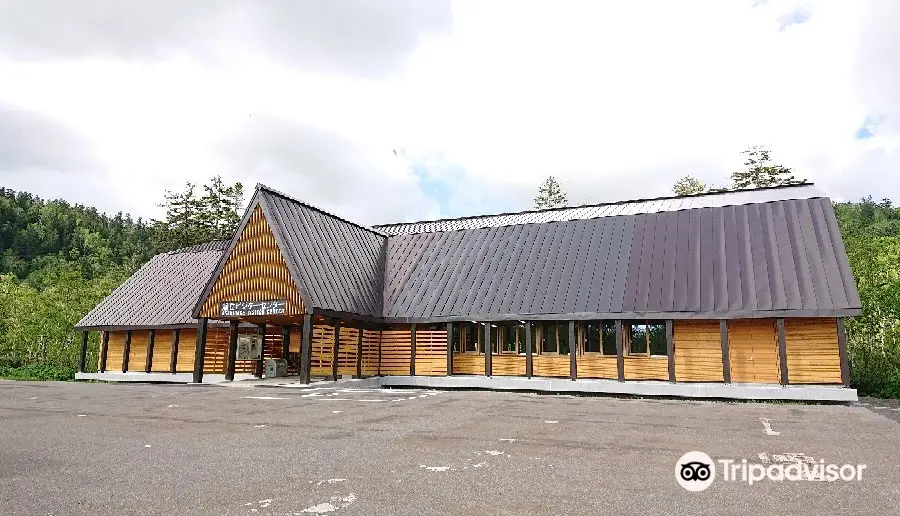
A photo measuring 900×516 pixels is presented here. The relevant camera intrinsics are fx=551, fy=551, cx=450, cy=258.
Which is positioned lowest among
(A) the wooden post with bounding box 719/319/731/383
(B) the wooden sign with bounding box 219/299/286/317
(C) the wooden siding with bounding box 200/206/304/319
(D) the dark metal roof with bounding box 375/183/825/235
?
(A) the wooden post with bounding box 719/319/731/383

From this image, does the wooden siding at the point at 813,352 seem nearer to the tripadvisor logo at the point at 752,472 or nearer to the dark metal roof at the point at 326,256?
the tripadvisor logo at the point at 752,472

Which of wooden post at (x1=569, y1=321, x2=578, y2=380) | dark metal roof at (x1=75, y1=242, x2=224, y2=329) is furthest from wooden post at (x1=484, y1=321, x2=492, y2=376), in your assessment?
dark metal roof at (x1=75, y1=242, x2=224, y2=329)

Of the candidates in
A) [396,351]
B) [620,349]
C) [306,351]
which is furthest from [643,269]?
[306,351]

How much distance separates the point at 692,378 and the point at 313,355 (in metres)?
14.6

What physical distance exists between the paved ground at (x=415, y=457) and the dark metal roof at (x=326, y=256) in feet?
24.5

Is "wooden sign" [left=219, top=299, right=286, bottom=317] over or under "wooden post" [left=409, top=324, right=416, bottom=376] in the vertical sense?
over

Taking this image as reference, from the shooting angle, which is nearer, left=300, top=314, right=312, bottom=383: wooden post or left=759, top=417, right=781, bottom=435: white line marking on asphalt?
left=759, top=417, right=781, bottom=435: white line marking on asphalt

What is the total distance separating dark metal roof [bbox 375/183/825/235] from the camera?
24.6m

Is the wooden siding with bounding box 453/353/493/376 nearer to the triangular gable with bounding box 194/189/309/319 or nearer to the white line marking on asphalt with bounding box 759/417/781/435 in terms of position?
the triangular gable with bounding box 194/189/309/319

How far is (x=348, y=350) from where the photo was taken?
22703mm

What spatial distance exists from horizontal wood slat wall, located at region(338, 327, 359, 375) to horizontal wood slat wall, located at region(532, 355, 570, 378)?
7.36m

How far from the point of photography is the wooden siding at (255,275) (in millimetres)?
20500

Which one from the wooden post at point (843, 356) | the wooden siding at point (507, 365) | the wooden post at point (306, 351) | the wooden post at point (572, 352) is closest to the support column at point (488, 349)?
the wooden siding at point (507, 365)

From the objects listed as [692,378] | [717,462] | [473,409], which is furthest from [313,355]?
[717,462]
